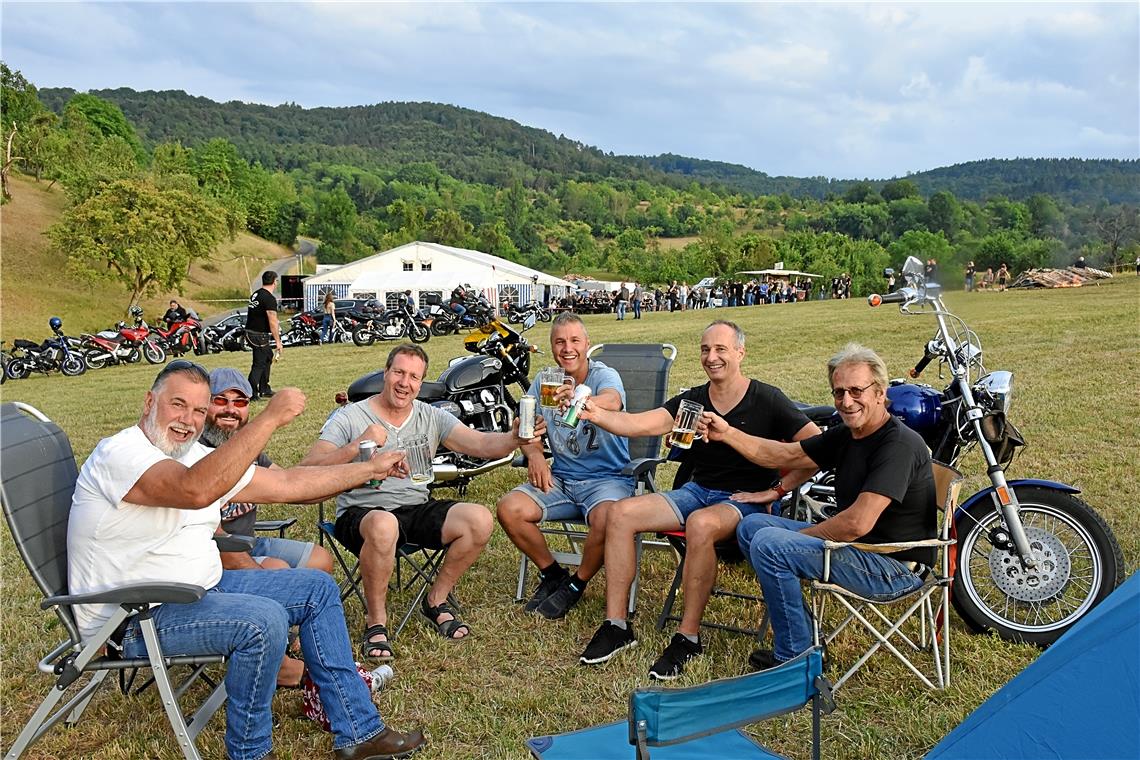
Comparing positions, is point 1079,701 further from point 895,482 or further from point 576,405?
point 576,405

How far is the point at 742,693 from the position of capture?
1697 mm

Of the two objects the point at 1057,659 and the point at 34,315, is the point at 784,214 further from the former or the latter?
the point at 1057,659

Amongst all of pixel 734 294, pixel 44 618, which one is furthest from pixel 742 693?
pixel 734 294

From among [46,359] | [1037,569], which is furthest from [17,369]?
[1037,569]

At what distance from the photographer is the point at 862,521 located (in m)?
2.99

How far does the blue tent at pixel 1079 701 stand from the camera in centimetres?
176

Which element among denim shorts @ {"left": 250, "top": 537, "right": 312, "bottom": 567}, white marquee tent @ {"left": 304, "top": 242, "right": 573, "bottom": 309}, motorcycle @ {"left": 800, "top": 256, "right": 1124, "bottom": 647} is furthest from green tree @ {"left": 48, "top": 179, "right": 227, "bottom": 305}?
motorcycle @ {"left": 800, "top": 256, "right": 1124, "bottom": 647}

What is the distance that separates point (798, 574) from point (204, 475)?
201 cm

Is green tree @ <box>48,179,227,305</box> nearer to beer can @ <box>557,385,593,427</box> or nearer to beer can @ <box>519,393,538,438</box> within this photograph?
beer can @ <box>519,393,538,438</box>

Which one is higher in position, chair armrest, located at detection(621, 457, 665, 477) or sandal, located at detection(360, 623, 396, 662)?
chair armrest, located at detection(621, 457, 665, 477)

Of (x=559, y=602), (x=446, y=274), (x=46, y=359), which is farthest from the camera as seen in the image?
(x=446, y=274)

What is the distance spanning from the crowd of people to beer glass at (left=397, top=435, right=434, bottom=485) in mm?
63

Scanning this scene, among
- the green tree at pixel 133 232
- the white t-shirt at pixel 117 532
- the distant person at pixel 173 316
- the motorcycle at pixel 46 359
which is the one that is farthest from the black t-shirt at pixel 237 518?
the green tree at pixel 133 232

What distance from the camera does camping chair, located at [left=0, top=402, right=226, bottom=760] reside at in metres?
2.36
